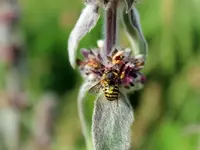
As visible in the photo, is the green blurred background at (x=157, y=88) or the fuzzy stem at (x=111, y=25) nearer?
the fuzzy stem at (x=111, y=25)

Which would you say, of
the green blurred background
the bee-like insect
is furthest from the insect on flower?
the green blurred background

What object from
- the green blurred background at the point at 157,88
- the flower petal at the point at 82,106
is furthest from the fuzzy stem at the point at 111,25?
the green blurred background at the point at 157,88

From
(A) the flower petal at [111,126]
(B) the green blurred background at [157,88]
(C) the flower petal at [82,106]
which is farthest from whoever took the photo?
(B) the green blurred background at [157,88]

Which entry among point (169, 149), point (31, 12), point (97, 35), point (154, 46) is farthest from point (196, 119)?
point (31, 12)

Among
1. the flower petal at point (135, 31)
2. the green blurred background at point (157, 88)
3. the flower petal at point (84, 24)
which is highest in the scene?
the flower petal at point (84, 24)

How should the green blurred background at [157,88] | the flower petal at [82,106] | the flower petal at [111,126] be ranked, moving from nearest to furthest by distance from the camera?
the flower petal at [111,126]
the flower petal at [82,106]
the green blurred background at [157,88]

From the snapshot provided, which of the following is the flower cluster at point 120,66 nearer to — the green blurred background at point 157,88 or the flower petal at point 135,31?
the flower petal at point 135,31

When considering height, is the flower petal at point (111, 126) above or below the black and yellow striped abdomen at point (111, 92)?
below
